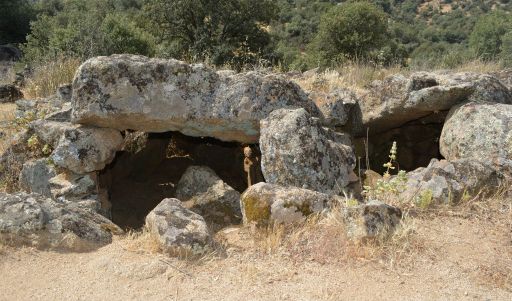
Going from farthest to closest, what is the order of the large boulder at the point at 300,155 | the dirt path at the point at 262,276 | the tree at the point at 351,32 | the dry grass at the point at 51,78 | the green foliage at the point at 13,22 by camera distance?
the green foliage at the point at 13,22
the tree at the point at 351,32
the dry grass at the point at 51,78
the large boulder at the point at 300,155
the dirt path at the point at 262,276

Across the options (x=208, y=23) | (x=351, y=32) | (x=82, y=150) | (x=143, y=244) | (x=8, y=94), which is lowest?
(x=143, y=244)

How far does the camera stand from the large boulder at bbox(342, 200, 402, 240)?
3.65 meters

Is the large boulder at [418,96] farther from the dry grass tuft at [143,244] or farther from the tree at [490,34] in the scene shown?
the tree at [490,34]

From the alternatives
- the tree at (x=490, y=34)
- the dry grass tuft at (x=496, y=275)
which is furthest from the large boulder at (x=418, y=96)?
the tree at (x=490, y=34)

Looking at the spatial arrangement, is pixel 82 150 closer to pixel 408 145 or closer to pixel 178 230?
pixel 178 230

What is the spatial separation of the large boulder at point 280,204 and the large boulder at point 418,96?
248 cm

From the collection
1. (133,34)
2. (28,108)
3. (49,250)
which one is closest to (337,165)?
(49,250)

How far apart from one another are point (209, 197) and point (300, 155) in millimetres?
1247

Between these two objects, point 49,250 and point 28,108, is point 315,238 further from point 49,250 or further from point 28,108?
point 28,108

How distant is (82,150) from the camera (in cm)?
538

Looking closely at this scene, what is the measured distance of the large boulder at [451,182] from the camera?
4363 mm

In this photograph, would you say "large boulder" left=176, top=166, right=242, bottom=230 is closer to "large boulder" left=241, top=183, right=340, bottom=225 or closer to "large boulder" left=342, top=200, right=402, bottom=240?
"large boulder" left=241, top=183, right=340, bottom=225

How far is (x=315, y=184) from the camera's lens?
190 inches

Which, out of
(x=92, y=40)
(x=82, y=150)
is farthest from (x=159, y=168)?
(x=92, y=40)
